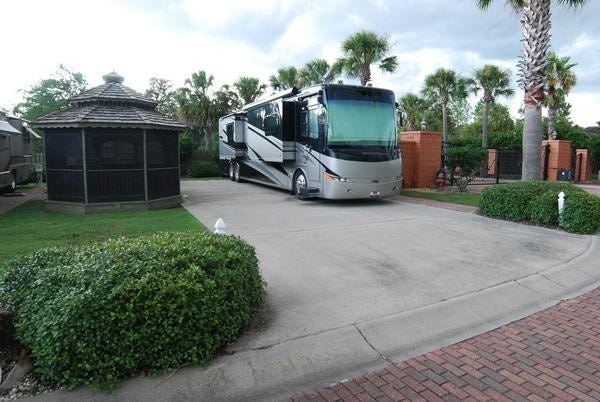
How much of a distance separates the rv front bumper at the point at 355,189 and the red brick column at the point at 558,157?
1213cm

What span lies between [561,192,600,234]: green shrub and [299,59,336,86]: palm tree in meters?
20.4

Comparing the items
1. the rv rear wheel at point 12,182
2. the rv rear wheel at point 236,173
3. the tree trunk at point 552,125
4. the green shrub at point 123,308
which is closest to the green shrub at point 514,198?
A: the green shrub at point 123,308

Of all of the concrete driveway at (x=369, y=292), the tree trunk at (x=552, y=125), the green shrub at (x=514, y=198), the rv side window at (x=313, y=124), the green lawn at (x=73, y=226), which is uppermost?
the tree trunk at (x=552, y=125)

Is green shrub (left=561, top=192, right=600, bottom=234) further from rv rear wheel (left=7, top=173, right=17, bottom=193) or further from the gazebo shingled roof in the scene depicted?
rv rear wheel (left=7, top=173, right=17, bottom=193)

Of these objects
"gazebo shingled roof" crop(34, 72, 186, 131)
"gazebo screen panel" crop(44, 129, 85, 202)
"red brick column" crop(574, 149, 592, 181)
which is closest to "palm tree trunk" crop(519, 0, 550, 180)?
"gazebo shingled roof" crop(34, 72, 186, 131)

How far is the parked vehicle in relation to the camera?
1277cm

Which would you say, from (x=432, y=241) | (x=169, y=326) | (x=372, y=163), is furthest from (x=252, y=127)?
(x=169, y=326)

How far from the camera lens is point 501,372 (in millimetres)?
3449

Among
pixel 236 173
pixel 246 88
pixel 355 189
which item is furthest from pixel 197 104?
pixel 355 189

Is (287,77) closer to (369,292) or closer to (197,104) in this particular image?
(197,104)

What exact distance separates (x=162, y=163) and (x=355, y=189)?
538 centimetres

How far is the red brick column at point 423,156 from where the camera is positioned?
16094mm

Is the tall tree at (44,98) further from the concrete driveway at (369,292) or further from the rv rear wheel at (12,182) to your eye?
the concrete driveway at (369,292)

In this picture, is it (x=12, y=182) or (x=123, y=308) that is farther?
(x=12, y=182)
